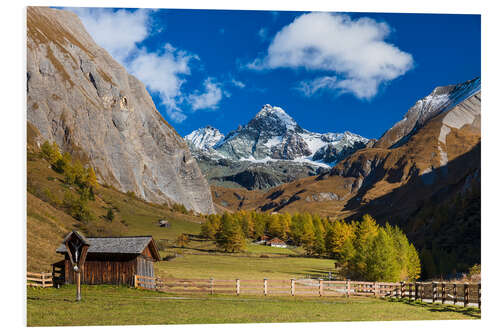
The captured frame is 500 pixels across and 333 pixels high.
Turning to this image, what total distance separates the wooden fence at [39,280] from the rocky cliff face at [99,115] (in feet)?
276

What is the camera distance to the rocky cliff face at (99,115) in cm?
11656

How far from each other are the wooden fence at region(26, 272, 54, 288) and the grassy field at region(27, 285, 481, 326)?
0.74 meters

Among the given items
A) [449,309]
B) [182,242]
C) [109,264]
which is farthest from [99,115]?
[449,309]

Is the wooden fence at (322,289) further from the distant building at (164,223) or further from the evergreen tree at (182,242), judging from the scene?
the distant building at (164,223)

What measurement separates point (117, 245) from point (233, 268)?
2931 centimetres

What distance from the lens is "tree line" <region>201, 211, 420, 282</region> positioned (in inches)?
1652

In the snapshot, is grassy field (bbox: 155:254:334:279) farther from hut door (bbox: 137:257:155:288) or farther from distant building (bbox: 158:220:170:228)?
distant building (bbox: 158:220:170:228)

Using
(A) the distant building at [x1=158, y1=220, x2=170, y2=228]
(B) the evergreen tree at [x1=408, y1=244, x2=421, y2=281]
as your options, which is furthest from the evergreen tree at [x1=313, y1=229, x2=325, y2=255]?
(B) the evergreen tree at [x1=408, y1=244, x2=421, y2=281]

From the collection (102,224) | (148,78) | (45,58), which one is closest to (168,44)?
(148,78)

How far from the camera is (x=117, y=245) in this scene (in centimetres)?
3036

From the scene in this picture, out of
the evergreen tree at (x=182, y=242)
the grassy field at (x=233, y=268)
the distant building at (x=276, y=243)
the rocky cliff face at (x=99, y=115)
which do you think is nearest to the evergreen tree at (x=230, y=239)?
the evergreen tree at (x=182, y=242)

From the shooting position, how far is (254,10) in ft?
78.7
